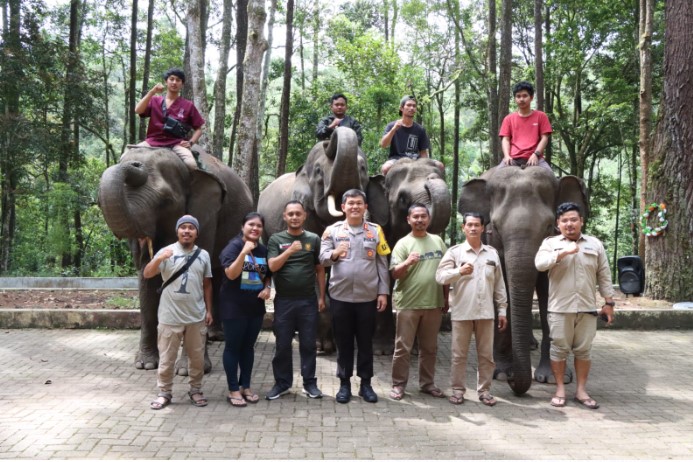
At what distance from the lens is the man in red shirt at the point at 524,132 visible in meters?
6.48

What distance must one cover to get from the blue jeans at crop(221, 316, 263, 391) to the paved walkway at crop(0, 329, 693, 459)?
0.27 metres

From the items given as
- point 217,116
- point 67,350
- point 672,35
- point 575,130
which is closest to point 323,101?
point 217,116

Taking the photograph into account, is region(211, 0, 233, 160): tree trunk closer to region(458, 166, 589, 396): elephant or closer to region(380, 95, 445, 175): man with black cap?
region(380, 95, 445, 175): man with black cap

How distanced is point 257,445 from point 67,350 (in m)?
4.34

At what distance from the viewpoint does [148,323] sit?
6574 mm

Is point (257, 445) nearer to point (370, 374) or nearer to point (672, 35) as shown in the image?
point (370, 374)

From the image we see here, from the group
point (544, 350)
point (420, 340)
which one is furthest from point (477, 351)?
point (544, 350)

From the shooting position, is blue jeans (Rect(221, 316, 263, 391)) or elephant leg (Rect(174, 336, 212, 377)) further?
elephant leg (Rect(174, 336, 212, 377))

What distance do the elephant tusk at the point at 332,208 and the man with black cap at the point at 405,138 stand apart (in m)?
1.25

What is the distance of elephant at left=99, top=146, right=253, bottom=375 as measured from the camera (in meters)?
5.54

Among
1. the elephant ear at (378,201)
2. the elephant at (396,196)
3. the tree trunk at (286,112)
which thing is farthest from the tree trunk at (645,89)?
the tree trunk at (286,112)

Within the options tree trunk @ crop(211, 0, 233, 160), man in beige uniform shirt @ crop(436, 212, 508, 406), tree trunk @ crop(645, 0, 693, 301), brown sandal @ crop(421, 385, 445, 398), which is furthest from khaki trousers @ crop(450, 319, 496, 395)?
tree trunk @ crop(211, 0, 233, 160)

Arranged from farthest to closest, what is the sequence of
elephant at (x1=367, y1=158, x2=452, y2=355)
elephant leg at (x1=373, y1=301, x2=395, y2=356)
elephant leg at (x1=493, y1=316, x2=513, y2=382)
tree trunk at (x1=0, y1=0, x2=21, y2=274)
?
1. tree trunk at (x1=0, y1=0, x2=21, y2=274)
2. elephant leg at (x1=373, y1=301, x2=395, y2=356)
3. elephant at (x1=367, y1=158, x2=452, y2=355)
4. elephant leg at (x1=493, y1=316, x2=513, y2=382)

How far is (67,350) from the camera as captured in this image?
7480mm
